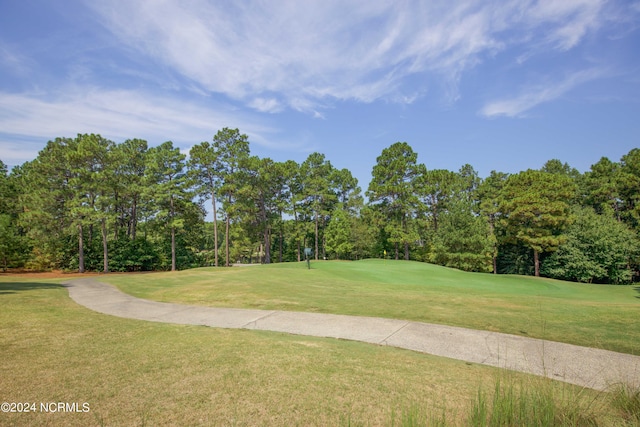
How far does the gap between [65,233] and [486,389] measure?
33923 mm

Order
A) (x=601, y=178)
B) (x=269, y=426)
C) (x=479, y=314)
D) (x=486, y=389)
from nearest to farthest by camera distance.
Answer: (x=269, y=426), (x=486, y=389), (x=479, y=314), (x=601, y=178)

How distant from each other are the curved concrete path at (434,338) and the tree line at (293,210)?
69.7ft

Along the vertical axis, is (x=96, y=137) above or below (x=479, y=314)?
above

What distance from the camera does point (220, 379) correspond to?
3982 millimetres

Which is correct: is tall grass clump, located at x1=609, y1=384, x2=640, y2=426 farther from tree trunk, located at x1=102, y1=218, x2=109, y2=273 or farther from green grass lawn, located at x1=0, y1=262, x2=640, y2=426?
tree trunk, located at x1=102, y1=218, x2=109, y2=273

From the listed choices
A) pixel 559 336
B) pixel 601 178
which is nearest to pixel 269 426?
pixel 559 336

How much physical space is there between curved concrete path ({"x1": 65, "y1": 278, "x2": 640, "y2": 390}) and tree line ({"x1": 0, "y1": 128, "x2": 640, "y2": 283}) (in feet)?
69.7

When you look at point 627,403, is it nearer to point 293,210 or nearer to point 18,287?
point 18,287

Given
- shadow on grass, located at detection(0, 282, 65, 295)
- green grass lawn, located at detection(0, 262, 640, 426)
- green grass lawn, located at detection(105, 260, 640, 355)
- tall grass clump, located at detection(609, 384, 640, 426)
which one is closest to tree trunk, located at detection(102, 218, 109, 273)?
shadow on grass, located at detection(0, 282, 65, 295)

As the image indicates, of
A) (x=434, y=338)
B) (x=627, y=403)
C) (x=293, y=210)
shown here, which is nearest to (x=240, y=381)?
(x=434, y=338)

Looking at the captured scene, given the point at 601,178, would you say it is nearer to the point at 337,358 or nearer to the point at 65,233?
the point at 337,358

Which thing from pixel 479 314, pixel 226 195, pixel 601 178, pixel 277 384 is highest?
pixel 601 178

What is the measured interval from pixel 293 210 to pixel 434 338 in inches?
1577

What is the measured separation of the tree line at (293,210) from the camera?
26.3m
